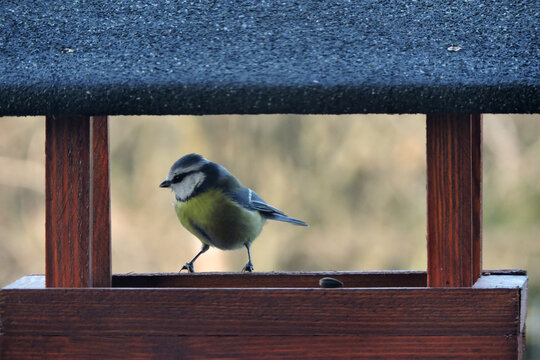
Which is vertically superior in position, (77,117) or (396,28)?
(396,28)

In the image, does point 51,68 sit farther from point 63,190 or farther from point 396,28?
point 396,28

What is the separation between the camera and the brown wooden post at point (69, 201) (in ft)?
6.32

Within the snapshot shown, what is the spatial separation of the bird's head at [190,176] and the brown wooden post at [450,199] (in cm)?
91

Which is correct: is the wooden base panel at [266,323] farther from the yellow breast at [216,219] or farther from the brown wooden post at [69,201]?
the yellow breast at [216,219]

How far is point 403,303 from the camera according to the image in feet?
6.11

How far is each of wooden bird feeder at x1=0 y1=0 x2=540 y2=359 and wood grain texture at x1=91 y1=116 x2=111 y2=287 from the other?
0.09m

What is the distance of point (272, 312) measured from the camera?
1.88 m

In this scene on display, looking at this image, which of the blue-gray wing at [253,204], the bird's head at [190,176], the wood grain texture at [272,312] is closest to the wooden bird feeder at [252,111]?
the wood grain texture at [272,312]

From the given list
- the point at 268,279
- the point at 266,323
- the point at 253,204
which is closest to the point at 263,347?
the point at 266,323

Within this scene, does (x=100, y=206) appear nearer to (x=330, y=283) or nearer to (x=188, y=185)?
(x=330, y=283)

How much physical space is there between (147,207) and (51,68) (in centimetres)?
425

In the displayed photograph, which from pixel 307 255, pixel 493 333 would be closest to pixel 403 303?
pixel 493 333

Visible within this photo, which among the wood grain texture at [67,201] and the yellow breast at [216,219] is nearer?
the wood grain texture at [67,201]

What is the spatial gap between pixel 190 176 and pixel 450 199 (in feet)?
3.30
